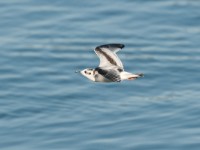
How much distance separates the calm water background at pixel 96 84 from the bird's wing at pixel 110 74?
8419mm

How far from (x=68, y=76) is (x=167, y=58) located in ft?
16.6

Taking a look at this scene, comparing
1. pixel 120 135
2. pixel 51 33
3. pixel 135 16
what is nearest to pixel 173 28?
pixel 135 16

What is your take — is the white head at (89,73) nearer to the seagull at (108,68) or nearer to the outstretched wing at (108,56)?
the seagull at (108,68)

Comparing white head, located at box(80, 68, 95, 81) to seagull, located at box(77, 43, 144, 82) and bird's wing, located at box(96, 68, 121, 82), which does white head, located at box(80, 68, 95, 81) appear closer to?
seagull, located at box(77, 43, 144, 82)

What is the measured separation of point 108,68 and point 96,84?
541 inches

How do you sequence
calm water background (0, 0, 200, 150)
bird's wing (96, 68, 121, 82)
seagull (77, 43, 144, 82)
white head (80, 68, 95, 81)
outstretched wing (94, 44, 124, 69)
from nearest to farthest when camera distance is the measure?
bird's wing (96, 68, 121, 82) < seagull (77, 43, 144, 82) < outstretched wing (94, 44, 124, 69) < white head (80, 68, 95, 81) < calm water background (0, 0, 200, 150)

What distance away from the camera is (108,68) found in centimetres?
4166

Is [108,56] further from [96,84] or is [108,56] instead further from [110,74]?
[96,84]

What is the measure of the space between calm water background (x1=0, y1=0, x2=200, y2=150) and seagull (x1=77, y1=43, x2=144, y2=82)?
8105 millimetres

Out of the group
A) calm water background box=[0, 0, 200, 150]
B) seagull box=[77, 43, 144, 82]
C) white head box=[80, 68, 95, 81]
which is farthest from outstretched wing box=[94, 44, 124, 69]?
calm water background box=[0, 0, 200, 150]

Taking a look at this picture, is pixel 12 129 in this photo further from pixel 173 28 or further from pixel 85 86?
pixel 173 28

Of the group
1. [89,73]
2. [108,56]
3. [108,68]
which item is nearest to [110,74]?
[108,68]

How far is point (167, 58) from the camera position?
5709 centimetres

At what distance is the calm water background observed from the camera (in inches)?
2019
